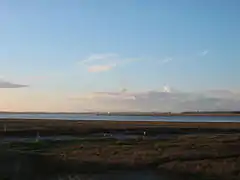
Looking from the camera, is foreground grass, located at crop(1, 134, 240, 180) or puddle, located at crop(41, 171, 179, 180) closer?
puddle, located at crop(41, 171, 179, 180)

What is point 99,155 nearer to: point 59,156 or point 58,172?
point 59,156

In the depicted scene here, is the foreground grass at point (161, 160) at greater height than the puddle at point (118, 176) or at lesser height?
greater

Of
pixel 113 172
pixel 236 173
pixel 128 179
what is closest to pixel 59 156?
pixel 113 172

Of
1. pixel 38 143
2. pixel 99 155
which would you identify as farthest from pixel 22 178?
pixel 38 143

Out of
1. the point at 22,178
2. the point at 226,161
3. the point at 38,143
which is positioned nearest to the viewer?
the point at 22,178

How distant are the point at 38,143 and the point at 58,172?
619 inches

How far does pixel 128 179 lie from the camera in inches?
939

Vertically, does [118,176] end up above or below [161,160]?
below

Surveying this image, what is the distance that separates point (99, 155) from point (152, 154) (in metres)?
4.07

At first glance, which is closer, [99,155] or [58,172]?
[58,172]

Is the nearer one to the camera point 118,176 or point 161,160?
point 118,176

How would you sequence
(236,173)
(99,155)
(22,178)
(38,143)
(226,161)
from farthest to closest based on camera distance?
(38,143) → (99,155) → (226,161) → (236,173) → (22,178)

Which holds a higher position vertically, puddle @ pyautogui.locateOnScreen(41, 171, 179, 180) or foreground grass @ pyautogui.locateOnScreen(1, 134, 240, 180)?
foreground grass @ pyautogui.locateOnScreen(1, 134, 240, 180)

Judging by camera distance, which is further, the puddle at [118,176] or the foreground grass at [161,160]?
the foreground grass at [161,160]
